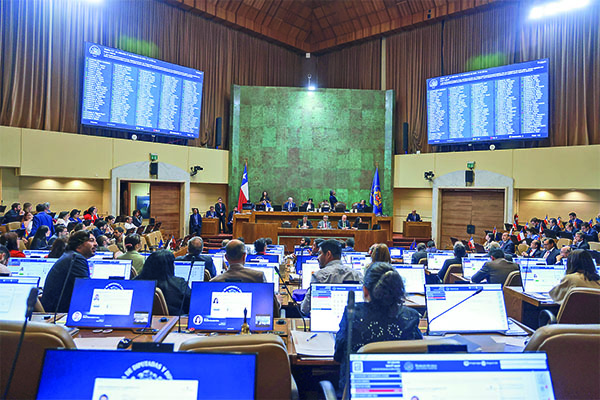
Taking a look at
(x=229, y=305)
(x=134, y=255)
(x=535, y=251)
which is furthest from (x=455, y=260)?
(x=134, y=255)

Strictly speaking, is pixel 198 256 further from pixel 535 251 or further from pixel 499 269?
pixel 535 251

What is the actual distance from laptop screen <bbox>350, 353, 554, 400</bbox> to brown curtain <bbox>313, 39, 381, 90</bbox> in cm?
1666

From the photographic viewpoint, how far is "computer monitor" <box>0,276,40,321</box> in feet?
9.73

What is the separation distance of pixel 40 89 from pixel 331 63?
11.1m

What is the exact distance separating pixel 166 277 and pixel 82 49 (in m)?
11.3

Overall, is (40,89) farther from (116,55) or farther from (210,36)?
(210,36)

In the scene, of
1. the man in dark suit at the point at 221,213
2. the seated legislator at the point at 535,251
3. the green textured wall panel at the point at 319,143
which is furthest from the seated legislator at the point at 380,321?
the green textured wall panel at the point at 319,143

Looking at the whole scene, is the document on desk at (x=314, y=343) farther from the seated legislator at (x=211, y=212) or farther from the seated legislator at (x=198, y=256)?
the seated legislator at (x=211, y=212)

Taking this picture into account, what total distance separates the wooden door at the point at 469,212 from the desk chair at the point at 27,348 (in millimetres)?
14407

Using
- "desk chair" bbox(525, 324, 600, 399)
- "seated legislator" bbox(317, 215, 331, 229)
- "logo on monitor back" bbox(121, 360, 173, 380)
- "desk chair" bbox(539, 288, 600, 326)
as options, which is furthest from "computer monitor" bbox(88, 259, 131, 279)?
"seated legislator" bbox(317, 215, 331, 229)

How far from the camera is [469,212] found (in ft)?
49.3

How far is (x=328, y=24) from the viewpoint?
18047 millimetres

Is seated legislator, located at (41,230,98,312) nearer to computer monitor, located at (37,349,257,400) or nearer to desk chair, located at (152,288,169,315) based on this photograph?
desk chair, located at (152,288,169,315)

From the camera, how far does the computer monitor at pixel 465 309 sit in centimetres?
321
